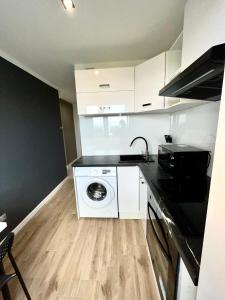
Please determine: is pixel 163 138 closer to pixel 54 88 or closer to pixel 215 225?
pixel 215 225

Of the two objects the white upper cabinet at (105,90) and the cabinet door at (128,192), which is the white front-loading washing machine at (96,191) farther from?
the white upper cabinet at (105,90)

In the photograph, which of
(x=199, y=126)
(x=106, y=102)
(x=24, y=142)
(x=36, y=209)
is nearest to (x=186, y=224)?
(x=199, y=126)

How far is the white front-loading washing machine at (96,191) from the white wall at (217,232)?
1.56 metres

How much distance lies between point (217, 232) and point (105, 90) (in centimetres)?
199

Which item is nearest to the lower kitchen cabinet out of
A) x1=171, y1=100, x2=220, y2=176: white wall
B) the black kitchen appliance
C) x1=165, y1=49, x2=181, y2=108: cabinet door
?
the black kitchen appliance

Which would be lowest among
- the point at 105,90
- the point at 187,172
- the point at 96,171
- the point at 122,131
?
the point at 96,171

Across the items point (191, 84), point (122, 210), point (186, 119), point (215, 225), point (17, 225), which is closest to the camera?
point (215, 225)

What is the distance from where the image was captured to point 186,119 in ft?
5.86

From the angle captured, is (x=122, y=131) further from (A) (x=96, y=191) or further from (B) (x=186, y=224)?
(B) (x=186, y=224)

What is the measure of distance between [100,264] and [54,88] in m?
3.45

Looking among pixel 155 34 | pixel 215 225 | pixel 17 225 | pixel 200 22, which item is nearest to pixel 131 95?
pixel 155 34

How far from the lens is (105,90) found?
2033mm

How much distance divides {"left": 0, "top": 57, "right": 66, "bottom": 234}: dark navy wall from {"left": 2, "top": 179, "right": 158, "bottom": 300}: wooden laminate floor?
0.47 meters

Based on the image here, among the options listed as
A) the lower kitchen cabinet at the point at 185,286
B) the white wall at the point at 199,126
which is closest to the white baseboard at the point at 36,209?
the lower kitchen cabinet at the point at 185,286
